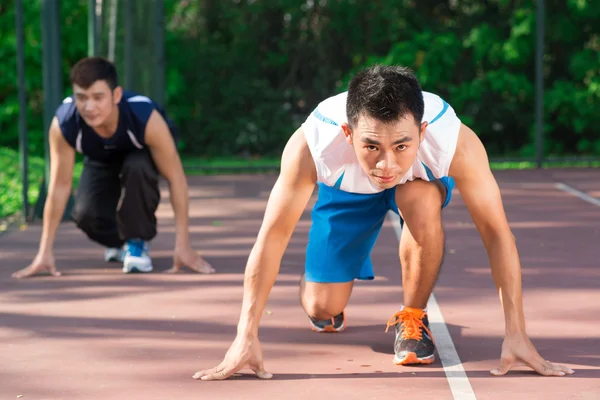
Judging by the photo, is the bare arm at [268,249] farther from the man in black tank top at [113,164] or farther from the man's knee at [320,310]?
the man in black tank top at [113,164]

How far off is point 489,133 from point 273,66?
4.31m

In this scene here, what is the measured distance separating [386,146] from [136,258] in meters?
3.60

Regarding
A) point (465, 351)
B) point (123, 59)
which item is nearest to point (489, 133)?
point (123, 59)

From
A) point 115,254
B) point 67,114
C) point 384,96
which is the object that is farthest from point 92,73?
point 384,96

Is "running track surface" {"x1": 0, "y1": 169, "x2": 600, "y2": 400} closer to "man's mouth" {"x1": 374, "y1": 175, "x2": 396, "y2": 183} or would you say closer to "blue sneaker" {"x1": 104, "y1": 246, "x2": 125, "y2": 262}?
"blue sneaker" {"x1": 104, "y1": 246, "x2": 125, "y2": 262}

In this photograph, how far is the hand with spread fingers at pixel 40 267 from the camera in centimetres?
735

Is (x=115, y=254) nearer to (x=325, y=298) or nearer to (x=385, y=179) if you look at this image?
(x=325, y=298)

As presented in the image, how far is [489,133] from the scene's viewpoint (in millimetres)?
21938

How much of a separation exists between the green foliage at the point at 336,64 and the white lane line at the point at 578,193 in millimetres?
6953

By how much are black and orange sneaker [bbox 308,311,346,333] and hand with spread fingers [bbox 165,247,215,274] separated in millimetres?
1909

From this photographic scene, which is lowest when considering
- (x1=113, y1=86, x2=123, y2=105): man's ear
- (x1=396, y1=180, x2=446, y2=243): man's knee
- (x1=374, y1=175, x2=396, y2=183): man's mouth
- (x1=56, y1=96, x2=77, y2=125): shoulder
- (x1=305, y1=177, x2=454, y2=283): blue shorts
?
(x1=305, y1=177, x2=454, y2=283): blue shorts

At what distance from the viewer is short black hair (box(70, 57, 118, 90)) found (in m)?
7.05

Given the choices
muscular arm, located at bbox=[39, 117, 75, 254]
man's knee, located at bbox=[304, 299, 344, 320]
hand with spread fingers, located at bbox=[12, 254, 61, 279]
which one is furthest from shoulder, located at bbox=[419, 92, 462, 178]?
hand with spread fingers, located at bbox=[12, 254, 61, 279]

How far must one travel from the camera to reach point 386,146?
4340mm
